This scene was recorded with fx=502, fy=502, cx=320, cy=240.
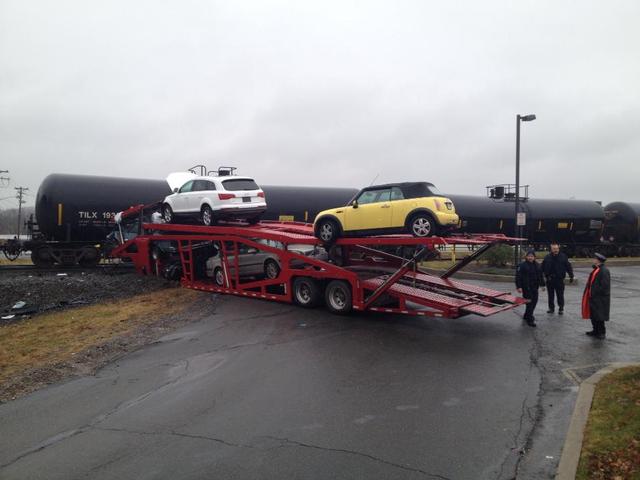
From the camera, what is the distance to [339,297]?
1098cm

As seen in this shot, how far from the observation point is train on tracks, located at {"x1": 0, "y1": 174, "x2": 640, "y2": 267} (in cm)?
1916

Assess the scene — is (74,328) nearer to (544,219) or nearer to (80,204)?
(80,204)

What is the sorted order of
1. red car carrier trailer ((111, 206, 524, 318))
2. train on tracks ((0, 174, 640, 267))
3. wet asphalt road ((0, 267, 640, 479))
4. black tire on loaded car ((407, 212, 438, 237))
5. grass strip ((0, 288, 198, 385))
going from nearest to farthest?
→ wet asphalt road ((0, 267, 640, 479)) → grass strip ((0, 288, 198, 385)) → black tire on loaded car ((407, 212, 438, 237)) → red car carrier trailer ((111, 206, 524, 318)) → train on tracks ((0, 174, 640, 267))

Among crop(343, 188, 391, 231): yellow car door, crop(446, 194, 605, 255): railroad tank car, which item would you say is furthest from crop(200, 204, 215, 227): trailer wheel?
crop(446, 194, 605, 255): railroad tank car

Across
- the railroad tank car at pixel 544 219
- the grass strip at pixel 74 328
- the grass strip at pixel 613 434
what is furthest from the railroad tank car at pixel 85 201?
the grass strip at pixel 613 434

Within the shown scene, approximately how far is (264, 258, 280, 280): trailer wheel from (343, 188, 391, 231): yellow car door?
3.26 m

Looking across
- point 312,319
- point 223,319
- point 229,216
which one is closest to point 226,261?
point 229,216

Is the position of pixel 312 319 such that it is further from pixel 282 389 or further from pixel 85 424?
pixel 85 424

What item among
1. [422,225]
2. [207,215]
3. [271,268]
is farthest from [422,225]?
[207,215]

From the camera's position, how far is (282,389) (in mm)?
6422

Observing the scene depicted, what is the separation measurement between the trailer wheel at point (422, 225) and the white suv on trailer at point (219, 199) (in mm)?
5587

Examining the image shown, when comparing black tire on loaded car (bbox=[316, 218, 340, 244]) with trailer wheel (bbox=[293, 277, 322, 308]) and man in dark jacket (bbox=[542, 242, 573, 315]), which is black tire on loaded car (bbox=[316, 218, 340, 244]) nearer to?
trailer wheel (bbox=[293, 277, 322, 308])

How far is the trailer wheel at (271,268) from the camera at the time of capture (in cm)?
1356

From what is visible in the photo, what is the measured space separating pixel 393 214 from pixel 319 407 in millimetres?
5170
